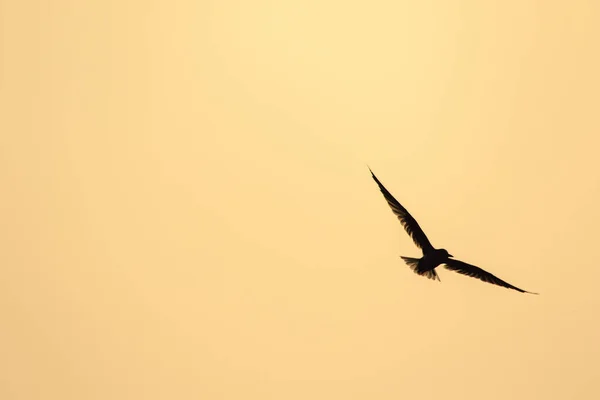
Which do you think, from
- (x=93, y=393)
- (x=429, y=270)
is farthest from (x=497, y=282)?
(x=93, y=393)

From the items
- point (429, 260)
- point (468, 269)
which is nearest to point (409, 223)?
point (429, 260)

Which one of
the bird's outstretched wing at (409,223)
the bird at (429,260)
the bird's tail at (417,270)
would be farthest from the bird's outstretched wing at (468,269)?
the bird's outstretched wing at (409,223)

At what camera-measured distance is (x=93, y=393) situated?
9538 cm

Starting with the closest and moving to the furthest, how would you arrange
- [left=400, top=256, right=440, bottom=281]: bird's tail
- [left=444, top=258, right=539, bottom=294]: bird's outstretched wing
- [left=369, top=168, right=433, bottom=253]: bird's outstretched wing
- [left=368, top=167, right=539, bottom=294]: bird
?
1. [left=369, top=168, right=433, bottom=253]: bird's outstretched wing
2. [left=368, top=167, right=539, bottom=294]: bird
3. [left=444, top=258, right=539, bottom=294]: bird's outstretched wing
4. [left=400, top=256, right=440, bottom=281]: bird's tail

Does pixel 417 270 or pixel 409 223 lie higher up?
pixel 409 223

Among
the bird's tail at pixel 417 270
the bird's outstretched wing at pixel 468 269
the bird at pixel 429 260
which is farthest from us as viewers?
the bird's tail at pixel 417 270

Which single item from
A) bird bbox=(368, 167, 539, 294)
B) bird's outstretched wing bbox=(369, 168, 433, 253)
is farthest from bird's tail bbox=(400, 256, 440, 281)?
bird's outstretched wing bbox=(369, 168, 433, 253)

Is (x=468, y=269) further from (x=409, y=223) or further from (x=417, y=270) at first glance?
(x=409, y=223)

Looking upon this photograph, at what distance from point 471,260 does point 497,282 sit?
7026 centimetres

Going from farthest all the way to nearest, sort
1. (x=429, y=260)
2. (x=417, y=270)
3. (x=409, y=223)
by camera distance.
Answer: (x=417, y=270), (x=429, y=260), (x=409, y=223)

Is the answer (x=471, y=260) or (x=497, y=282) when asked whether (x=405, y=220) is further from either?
(x=471, y=260)

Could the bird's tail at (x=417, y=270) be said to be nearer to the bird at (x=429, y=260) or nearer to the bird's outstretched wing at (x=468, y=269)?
the bird at (x=429, y=260)

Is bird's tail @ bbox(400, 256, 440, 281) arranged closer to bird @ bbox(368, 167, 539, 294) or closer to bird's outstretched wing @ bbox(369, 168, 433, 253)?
bird @ bbox(368, 167, 539, 294)

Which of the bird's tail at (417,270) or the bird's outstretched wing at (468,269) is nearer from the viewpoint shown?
the bird's outstretched wing at (468,269)
